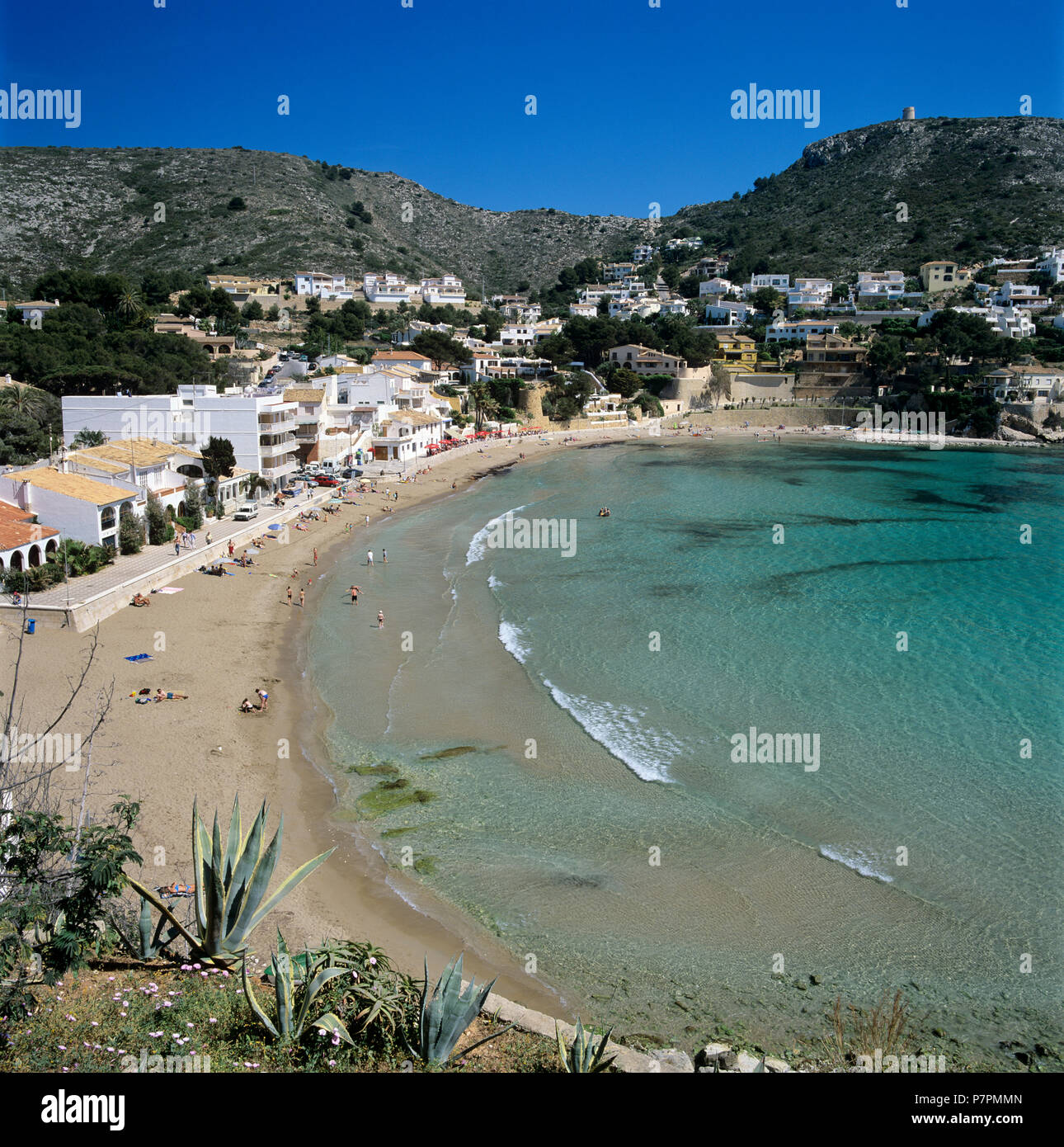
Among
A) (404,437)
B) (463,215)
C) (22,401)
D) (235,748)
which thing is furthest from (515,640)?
(463,215)

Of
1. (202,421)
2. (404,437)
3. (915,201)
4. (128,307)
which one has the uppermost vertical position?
(915,201)

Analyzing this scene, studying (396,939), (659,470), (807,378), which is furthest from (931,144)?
(396,939)

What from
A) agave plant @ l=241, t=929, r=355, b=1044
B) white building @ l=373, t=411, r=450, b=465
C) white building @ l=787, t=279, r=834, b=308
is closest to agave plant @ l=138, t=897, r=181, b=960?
agave plant @ l=241, t=929, r=355, b=1044

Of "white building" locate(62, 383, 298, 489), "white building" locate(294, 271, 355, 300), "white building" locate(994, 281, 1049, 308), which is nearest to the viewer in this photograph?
"white building" locate(62, 383, 298, 489)

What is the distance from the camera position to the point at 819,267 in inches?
5015

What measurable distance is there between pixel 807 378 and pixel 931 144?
9106 centimetres

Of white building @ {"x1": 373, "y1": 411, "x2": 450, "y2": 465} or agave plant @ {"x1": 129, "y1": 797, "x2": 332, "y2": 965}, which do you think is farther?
white building @ {"x1": 373, "y1": 411, "x2": 450, "y2": 465}

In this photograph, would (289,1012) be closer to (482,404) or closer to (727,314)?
(482,404)

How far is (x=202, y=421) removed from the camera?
3669 cm

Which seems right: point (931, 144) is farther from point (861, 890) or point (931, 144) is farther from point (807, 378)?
point (861, 890)

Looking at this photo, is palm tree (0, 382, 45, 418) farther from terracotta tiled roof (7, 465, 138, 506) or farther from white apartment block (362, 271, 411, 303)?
white apartment block (362, 271, 411, 303)

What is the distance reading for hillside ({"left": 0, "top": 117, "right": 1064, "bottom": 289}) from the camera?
355ft

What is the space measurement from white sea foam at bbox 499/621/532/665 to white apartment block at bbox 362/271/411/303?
3262 inches

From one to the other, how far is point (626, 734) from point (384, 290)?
9219 cm
